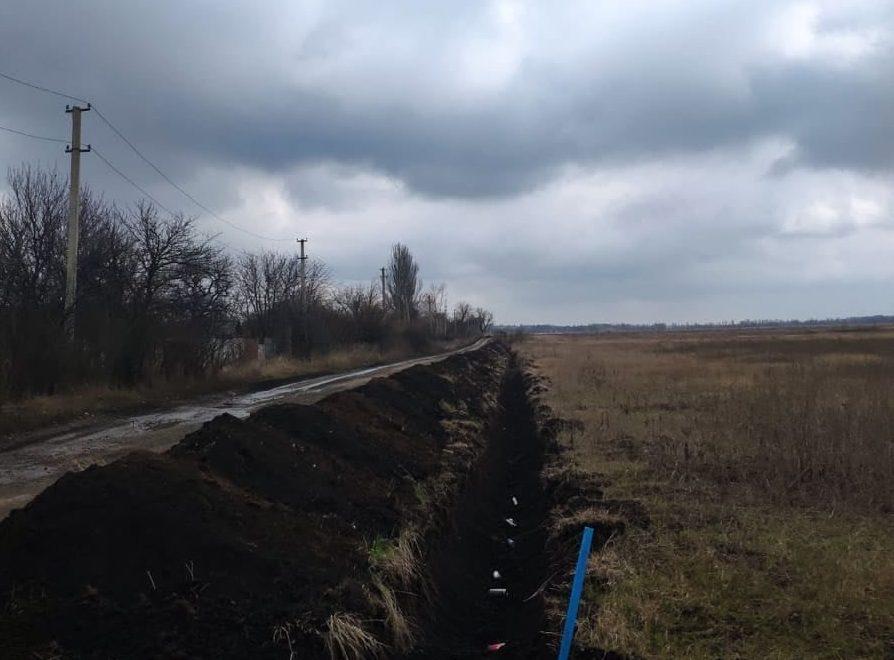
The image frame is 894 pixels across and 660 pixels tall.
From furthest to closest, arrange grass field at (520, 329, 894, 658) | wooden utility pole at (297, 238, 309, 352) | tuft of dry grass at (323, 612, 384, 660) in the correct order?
wooden utility pole at (297, 238, 309, 352), grass field at (520, 329, 894, 658), tuft of dry grass at (323, 612, 384, 660)

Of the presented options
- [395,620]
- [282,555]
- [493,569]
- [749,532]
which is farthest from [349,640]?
[749,532]

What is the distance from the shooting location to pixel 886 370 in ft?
77.2

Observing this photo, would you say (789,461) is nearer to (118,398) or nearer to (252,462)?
(252,462)

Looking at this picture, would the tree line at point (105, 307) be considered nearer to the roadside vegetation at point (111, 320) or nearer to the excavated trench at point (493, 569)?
the roadside vegetation at point (111, 320)

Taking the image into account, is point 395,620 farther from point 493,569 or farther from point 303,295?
point 303,295

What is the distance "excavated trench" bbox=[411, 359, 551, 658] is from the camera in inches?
217

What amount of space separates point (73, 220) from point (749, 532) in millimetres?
17427

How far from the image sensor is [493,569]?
7758 millimetres

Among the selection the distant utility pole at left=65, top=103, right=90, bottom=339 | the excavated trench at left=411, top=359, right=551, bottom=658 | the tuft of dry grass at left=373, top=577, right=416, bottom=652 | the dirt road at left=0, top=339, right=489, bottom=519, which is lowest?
the excavated trench at left=411, top=359, right=551, bottom=658

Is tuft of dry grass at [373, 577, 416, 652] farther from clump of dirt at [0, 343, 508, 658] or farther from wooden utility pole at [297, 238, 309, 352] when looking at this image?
wooden utility pole at [297, 238, 309, 352]

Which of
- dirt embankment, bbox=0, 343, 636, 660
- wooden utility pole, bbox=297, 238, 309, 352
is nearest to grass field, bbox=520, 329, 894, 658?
dirt embankment, bbox=0, 343, 636, 660

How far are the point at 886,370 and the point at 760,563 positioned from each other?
21.2 metres

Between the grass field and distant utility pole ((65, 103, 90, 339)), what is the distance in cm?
1288

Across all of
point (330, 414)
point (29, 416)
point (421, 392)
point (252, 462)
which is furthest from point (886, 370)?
point (29, 416)
